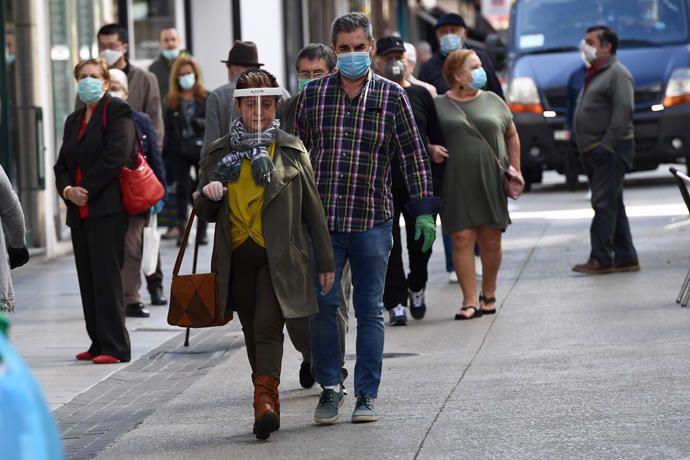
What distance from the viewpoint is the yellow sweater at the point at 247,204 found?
7.41 meters

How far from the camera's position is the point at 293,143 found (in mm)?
7488

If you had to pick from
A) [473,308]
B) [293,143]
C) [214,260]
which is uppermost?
[293,143]

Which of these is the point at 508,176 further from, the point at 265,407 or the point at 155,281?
the point at 265,407

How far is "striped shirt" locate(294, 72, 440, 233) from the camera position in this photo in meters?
7.71

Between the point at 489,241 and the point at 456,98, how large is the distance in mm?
988

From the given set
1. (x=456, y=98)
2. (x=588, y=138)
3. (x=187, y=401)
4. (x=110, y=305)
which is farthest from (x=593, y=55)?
(x=187, y=401)

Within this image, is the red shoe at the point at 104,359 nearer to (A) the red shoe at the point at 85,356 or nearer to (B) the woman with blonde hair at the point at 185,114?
(A) the red shoe at the point at 85,356

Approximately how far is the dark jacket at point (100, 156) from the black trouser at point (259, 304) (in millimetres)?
2637

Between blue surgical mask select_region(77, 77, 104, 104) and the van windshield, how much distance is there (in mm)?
13372

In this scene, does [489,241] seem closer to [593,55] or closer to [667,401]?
[593,55]

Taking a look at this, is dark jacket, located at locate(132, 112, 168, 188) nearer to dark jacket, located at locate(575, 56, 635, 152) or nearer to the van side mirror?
dark jacket, located at locate(575, 56, 635, 152)

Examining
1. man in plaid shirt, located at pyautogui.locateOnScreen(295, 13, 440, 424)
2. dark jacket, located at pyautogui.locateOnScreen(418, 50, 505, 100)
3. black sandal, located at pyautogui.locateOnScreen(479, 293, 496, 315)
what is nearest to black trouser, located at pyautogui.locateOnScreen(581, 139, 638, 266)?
dark jacket, located at pyautogui.locateOnScreen(418, 50, 505, 100)

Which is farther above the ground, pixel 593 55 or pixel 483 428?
pixel 593 55

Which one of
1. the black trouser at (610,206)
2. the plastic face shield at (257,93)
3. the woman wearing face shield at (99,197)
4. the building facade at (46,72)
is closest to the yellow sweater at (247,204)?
the plastic face shield at (257,93)
